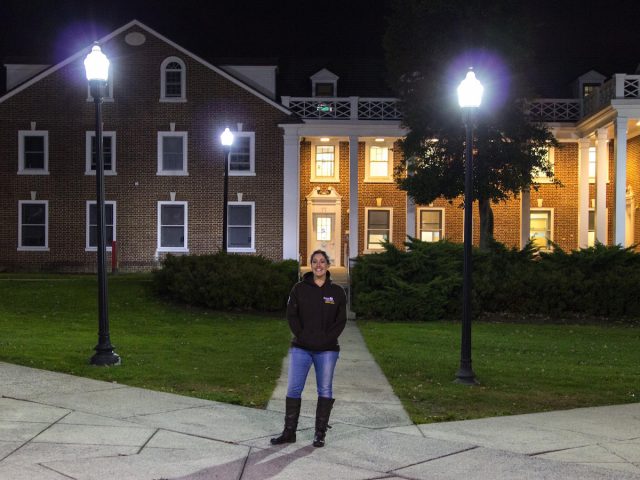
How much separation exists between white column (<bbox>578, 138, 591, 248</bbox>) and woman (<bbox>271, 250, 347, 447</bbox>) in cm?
2627

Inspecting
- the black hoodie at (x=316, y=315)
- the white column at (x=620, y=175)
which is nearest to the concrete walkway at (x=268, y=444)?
the black hoodie at (x=316, y=315)

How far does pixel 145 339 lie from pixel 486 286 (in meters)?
8.54

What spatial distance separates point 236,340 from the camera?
593 inches

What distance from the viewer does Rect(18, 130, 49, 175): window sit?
31.1 meters

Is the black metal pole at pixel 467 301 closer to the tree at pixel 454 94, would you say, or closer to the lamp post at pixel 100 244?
the lamp post at pixel 100 244

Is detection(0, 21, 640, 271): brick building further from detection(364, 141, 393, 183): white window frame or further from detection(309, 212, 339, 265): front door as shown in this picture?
detection(309, 212, 339, 265): front door

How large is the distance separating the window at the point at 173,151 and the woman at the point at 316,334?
24569 mm

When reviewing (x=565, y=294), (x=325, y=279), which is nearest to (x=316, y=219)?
(x=565, y=294)

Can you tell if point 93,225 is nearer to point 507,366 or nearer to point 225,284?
point 225,284

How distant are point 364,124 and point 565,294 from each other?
1324cm

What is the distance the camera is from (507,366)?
40.1 feet

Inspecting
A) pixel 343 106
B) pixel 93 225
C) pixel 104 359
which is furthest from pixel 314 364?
pixel 93 225

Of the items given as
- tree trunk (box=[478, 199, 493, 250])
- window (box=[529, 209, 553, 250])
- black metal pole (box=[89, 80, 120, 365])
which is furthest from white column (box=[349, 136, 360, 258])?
black metal pole (box=[89, 80, 120, 365])

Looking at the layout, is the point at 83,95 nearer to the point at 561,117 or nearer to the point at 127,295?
the point at 127,295
